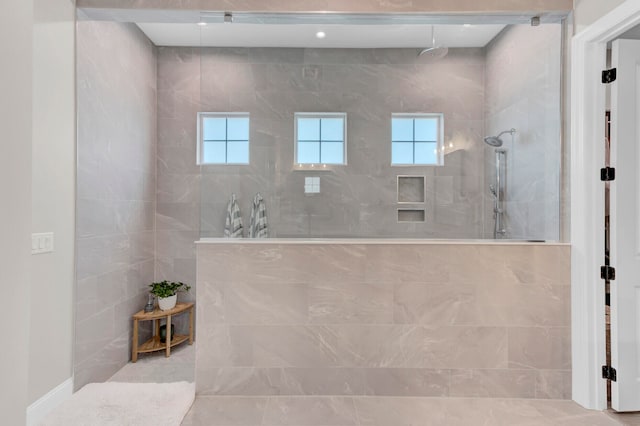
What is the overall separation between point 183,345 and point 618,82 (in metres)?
3.85

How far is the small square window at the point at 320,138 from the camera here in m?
2.48

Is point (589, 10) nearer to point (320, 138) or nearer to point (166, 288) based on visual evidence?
point (320, 138)

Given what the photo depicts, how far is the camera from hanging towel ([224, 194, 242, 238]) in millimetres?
2455

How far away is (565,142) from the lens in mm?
2488

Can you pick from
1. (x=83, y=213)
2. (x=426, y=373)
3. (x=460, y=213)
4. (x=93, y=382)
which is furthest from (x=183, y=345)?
(x=460, y=213)

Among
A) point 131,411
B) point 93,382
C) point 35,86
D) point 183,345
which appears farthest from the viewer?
point 183,345

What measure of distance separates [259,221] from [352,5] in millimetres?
Result: 1554

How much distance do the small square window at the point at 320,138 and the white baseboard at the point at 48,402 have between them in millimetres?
2058

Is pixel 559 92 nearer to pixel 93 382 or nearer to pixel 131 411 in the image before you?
pixel 131 411

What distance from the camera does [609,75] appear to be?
2.27 metres

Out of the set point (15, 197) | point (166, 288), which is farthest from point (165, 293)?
point (15, 197)

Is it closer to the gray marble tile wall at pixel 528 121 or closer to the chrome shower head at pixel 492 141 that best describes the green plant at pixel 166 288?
the gray marble tile wall at pixel 528 121

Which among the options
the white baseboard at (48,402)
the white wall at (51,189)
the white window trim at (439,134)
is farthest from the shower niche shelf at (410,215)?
the white baseboard at (48,402)

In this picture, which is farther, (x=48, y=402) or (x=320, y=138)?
(x=320, y=138)
